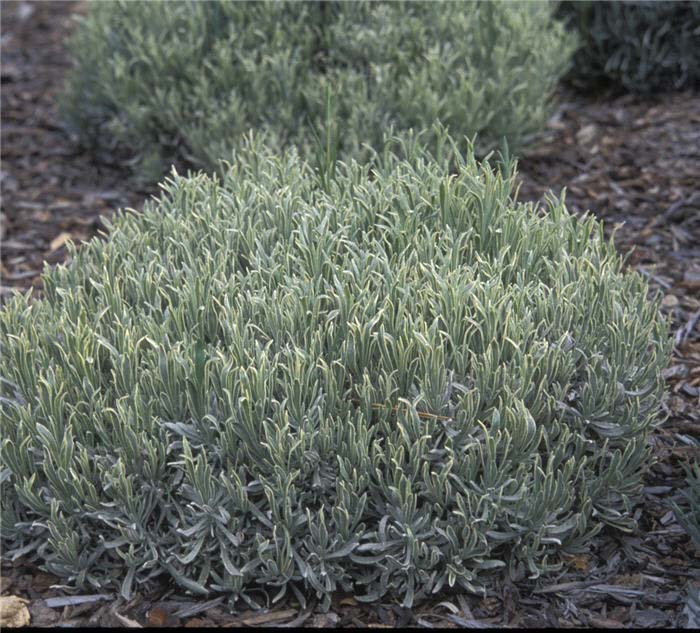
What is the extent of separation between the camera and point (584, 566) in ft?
9.34

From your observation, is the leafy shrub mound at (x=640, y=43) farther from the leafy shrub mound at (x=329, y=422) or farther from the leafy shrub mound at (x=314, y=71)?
the leafy shrub mound at (x=329, y=422)

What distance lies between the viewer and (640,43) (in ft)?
19.3

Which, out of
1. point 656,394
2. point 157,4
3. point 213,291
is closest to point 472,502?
point 656,394

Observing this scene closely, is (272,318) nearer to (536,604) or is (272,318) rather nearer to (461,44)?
(536,604)

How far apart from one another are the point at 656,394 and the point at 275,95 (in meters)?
2.72

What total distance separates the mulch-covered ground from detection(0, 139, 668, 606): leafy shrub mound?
8 centimetres

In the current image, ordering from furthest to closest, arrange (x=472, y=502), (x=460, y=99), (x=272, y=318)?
(x=460, y=99), (x=272, y=318), (x=472, y=502)

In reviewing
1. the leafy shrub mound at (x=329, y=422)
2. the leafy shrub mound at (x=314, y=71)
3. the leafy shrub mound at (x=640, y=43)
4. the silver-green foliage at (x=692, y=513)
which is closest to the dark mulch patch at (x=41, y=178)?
the leafy shrub mound at (x=314, y=71)

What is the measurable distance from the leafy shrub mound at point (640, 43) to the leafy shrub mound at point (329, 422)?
10.7 ft

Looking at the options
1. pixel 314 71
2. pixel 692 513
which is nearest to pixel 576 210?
pixel 314 71

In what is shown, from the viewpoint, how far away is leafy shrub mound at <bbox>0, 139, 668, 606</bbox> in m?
2.59

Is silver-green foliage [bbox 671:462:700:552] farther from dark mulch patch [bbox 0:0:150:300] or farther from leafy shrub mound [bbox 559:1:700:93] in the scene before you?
leafy shrub mound [bbox 559:1:700:93]

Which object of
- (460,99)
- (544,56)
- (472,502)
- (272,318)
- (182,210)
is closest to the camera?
(472,502)

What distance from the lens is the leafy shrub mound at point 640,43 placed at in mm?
5762
